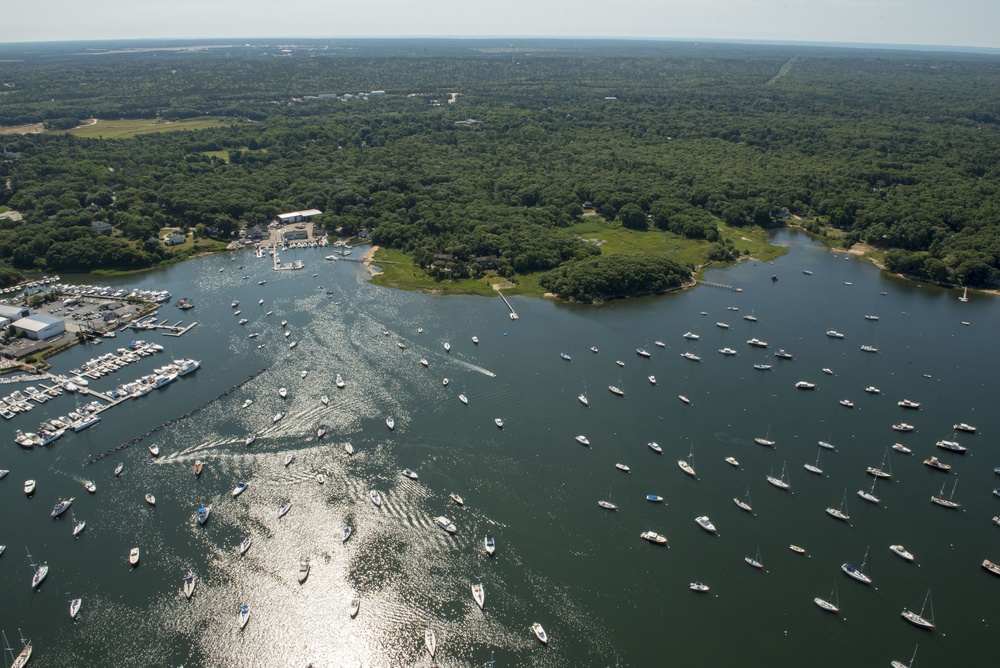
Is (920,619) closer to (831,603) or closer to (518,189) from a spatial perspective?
(831,603)

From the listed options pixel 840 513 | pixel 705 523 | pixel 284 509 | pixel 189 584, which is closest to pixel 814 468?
pixel 840 513

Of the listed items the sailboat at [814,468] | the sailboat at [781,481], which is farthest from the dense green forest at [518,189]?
the sailboat at [781,481]

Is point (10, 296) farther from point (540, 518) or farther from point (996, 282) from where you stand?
point (996, 282)

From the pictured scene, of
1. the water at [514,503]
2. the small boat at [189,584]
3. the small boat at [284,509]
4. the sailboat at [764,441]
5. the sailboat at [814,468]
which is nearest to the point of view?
the water at [514,503]

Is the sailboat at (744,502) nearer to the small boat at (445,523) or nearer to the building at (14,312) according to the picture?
the small boat at (445,523)

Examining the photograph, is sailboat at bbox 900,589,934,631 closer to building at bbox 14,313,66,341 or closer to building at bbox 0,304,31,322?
building at bbox 14,313,66,341
